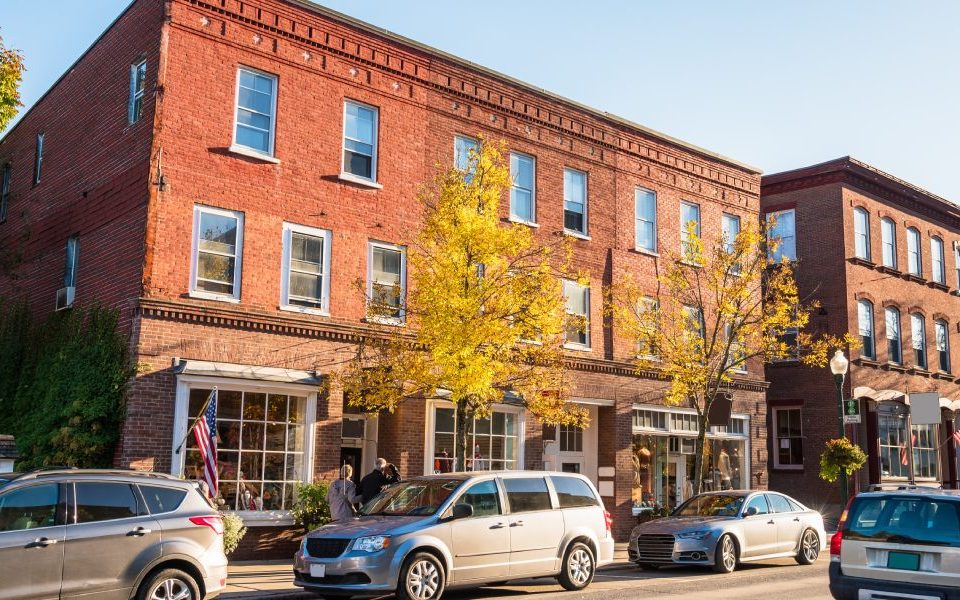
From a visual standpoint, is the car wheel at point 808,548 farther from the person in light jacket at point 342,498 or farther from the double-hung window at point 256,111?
the double-hung window at point 256,111

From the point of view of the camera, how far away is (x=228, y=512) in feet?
56.0

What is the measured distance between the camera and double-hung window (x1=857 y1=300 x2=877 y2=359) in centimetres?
3253

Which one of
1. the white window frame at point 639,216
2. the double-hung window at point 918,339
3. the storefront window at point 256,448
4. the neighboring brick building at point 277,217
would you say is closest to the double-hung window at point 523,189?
the neighboring brick building at point 277,217

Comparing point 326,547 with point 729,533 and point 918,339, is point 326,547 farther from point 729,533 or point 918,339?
point 918,339

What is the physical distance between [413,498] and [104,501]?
4.48 metres

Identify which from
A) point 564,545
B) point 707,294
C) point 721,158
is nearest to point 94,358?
point 564,545

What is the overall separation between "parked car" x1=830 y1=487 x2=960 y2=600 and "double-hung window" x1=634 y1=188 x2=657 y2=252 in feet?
51.1

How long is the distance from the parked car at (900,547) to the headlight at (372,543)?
5.27 meters

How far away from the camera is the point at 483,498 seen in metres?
13.5

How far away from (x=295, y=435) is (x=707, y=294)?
13202mm

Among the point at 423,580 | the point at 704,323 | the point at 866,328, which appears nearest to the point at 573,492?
the point at 423,580

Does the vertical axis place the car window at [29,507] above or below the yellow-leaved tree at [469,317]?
below

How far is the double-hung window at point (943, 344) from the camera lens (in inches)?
1448

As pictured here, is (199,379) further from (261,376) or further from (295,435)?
(295,435)
